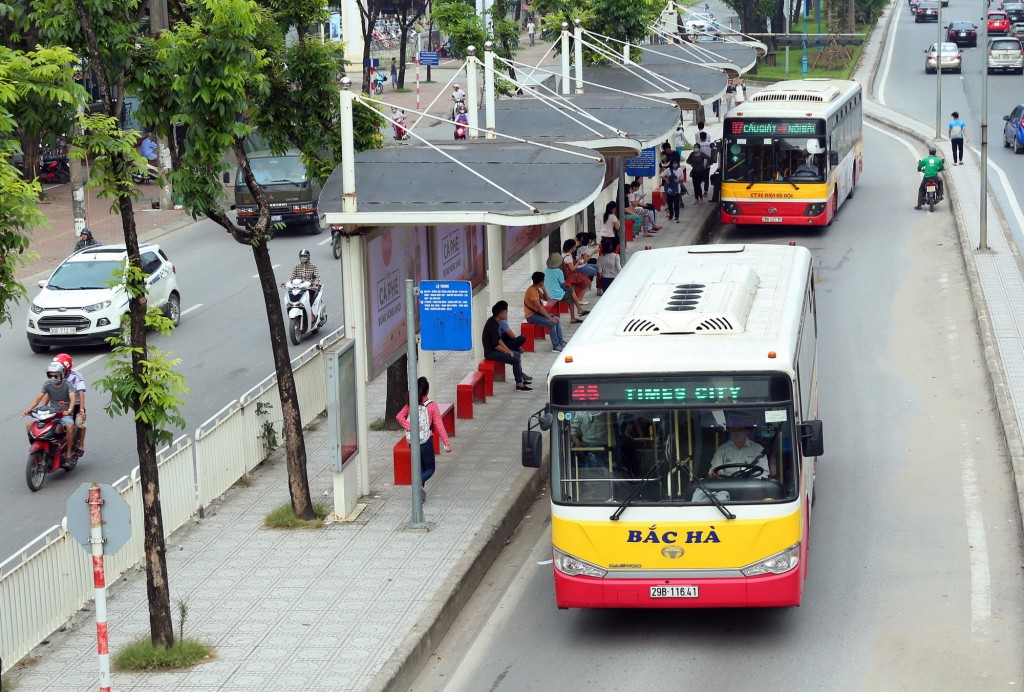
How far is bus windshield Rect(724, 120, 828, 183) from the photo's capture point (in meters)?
30.7

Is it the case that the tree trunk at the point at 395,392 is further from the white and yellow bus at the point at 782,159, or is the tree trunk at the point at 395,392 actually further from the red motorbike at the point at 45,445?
the white and yellow bus at the point at 782,159

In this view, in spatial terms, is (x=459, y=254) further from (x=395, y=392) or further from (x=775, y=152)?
(x=775, y=152)

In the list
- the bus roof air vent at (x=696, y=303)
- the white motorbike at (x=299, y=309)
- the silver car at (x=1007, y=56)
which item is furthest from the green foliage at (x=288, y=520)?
the silver car at (x=1007, y=56)

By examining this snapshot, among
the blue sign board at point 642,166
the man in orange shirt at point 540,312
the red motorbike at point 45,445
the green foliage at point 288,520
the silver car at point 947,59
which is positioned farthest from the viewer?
the silver car at point 947,59

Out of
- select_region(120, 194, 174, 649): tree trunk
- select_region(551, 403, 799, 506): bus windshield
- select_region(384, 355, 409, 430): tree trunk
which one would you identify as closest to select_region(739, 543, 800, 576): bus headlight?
select_region(551, 403, 799, 506): bus windshield

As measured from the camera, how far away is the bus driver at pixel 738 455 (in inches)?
470

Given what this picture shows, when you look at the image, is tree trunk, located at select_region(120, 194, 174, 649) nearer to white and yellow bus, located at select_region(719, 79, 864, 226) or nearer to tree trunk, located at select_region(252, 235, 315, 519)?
tree trunk, located at select_region(252, 235, 315, 519)

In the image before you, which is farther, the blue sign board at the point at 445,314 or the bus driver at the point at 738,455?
the blue sign board at the point at 445,314

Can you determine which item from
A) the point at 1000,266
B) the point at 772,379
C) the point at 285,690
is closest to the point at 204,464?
the point at 285,690

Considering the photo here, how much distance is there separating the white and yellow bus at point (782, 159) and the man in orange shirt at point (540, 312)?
31.2 feet

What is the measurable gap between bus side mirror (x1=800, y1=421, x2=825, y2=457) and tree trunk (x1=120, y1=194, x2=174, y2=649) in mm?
5177

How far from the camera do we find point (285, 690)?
37.2ft

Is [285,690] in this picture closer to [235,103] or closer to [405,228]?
[235,103]

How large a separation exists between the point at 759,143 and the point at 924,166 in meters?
5.31
